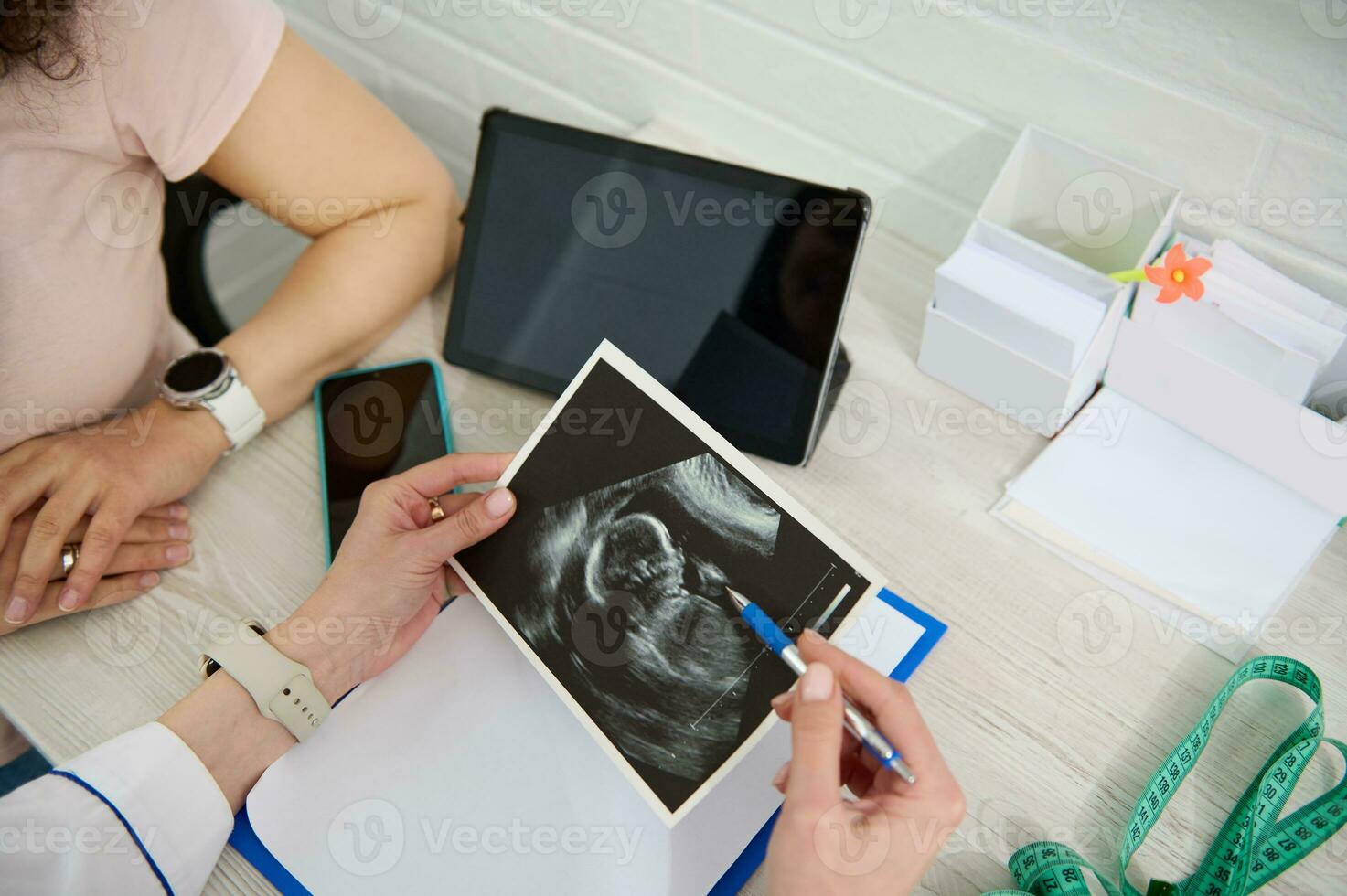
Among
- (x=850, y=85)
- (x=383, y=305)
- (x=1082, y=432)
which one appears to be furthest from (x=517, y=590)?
(x=850, y=85)

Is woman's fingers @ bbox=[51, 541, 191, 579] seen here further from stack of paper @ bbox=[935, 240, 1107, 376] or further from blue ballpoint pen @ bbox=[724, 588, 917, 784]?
stack of paper @ bbox=[935, 240, 1107, 376]

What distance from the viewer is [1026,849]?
61 cm

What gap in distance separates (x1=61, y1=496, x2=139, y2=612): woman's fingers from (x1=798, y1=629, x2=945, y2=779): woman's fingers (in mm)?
594

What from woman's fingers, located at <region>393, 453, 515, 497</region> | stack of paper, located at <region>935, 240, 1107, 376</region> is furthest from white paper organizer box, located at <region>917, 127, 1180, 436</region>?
woman's fingers, located at <region>393, 453, 515, 497</region>

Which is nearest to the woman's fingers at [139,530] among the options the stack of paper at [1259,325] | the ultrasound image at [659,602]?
the ultrasound image at [659,602]

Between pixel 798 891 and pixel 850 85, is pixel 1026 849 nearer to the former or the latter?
pixel 798 891

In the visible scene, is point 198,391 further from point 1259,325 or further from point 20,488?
point 1259,325

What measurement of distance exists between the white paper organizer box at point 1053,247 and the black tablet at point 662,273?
0.12 meters

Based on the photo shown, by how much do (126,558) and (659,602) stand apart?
480mm

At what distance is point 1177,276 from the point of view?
0.71 m

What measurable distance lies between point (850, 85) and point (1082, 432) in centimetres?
41

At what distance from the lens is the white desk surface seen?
0.63m

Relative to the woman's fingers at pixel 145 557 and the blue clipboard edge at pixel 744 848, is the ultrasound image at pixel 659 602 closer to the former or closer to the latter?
the blue clipboard edge at pixel 744 848

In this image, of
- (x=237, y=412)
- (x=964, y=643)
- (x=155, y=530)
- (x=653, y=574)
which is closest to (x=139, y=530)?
(x=155, y=530)
